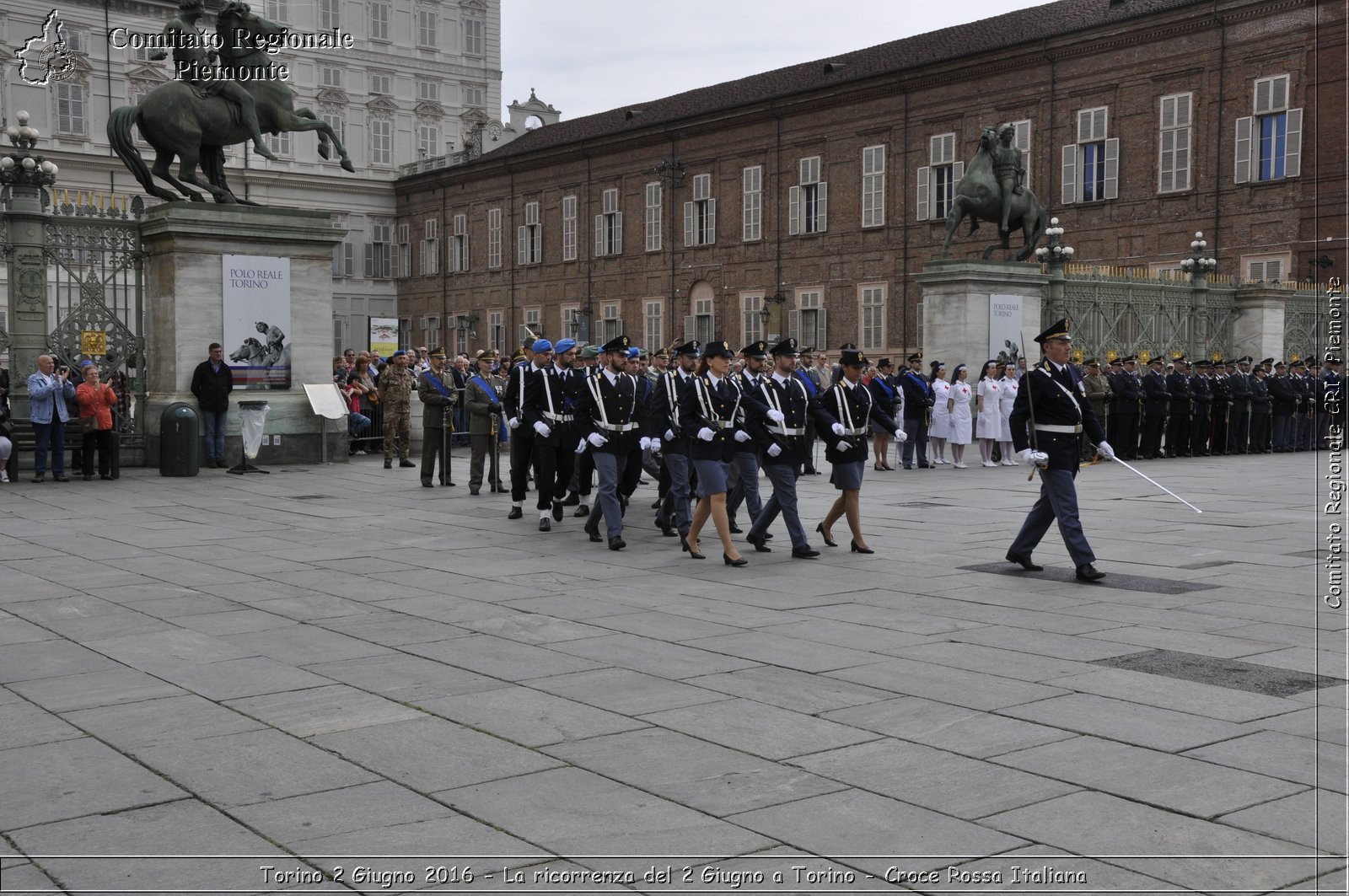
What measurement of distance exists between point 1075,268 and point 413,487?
15.8 meters

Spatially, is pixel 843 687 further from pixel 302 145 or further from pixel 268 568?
pixel 302 145

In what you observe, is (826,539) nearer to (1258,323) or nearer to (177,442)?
(177,442)

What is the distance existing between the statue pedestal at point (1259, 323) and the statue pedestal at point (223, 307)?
19.8m

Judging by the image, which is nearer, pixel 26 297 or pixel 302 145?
pixel 26 297

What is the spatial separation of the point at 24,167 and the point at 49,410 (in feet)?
12.2

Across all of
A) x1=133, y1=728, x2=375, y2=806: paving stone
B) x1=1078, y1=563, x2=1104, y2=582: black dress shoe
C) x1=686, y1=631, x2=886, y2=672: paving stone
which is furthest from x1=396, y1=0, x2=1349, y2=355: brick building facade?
x1=133, y1=728, x2=375, y2=806: paving stone

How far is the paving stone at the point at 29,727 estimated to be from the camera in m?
5.78

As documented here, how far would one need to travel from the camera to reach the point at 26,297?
63.4 feet

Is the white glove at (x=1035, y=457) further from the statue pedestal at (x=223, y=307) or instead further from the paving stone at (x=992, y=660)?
the statue pedestal at (x=223, y=307)

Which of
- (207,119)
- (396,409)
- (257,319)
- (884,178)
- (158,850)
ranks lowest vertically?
(158,850)

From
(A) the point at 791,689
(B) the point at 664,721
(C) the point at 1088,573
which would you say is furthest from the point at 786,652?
(C) the point at 1088,573

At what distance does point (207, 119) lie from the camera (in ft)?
66.0

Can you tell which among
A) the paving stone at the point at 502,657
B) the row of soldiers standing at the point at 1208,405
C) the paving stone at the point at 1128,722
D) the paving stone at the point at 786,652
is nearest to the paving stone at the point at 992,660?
the paving stone at the point at 786,652

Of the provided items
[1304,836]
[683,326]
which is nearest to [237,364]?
[1304,836]
